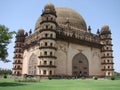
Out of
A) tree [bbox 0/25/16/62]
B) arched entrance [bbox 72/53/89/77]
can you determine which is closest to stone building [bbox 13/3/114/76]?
arched entrance [bbox 72/53/89/77]

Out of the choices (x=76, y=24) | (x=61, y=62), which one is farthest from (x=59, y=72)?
(x=76, y=24)

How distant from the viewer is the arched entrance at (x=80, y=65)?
4525 cm

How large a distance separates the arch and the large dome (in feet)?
33.0

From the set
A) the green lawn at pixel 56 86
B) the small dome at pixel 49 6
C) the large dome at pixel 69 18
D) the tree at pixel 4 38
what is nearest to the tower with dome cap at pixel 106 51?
the large dome at pixel 69 18

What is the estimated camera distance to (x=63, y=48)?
43.4m

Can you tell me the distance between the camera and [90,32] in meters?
53.4

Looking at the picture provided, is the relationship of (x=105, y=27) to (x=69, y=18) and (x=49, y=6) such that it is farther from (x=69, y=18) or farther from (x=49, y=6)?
(x=49, y=6)

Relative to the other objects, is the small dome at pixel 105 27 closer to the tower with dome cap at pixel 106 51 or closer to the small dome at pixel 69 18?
the tower with dome cap at pixel 106 51

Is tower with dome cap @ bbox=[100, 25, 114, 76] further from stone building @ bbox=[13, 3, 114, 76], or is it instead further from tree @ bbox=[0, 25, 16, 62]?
tree @ bbox=[0, 25, 16, 62]

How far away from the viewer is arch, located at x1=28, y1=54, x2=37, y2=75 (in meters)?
44.6

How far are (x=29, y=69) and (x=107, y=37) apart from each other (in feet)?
74.6

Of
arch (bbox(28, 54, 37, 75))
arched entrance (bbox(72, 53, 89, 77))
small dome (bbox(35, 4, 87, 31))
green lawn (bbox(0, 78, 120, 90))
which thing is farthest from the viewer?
small dome (bbox(35, 4, 87, 31))

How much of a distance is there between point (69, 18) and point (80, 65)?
13301 mm

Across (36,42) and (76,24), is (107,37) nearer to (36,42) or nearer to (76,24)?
(76,24)
